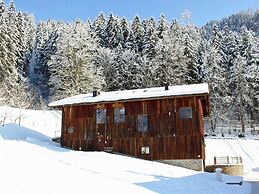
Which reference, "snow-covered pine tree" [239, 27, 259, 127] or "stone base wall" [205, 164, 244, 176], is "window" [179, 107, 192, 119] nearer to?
"stone base wall" [205, 164, 244, 176]

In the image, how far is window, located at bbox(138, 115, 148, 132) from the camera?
27.6 meters

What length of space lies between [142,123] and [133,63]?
101 ft

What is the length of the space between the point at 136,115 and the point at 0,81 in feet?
80.5

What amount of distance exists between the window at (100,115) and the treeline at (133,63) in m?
15.2

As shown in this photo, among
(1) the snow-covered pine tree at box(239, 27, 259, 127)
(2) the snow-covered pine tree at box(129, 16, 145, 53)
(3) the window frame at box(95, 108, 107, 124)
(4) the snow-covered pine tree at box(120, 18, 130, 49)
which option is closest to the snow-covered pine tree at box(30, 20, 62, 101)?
(4) the snow-covered pine tree at box(120, 18, 130, 49)

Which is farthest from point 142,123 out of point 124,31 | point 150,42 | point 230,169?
point 124,31

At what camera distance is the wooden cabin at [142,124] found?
2633cm

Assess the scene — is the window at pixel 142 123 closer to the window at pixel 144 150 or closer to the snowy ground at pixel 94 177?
the window at pixel 144 150

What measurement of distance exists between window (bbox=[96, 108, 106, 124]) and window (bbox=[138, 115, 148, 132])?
3155mm

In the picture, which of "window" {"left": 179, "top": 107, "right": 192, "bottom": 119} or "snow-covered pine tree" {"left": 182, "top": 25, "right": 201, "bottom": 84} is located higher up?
"snow-covered pine tree" {"left": 182, "top": 25, "right": 201, "bottom": 84}

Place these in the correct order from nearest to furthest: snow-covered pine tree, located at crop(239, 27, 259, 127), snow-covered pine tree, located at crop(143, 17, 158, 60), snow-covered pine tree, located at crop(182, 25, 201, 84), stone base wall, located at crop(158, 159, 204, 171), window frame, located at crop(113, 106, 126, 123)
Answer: stone base wall, located at crop(158, 159, 204, 171)
window frame, located at crop(113, 106, 126, 123)
snow-covered pine tree, located at crop(239, 27, 259, 127)
snow-covered pine tree, located at crop(182, 25, 201, 84)
snow-covered pine tree, located at crop(143, 17, 158, 60)

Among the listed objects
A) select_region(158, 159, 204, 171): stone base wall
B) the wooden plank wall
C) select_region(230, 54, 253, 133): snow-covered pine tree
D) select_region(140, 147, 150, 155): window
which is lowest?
Result: select_region(158, 159, 204, 171): stone base wall

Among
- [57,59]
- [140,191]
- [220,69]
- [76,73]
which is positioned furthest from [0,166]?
[220,69]

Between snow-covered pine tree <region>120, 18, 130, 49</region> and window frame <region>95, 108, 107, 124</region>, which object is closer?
window frame <region>95, 108, 107, 124</region>
